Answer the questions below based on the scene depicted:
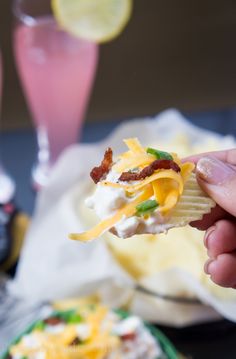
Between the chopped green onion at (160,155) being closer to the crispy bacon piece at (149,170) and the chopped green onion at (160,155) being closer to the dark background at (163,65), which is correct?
the crispy bacon piece at (149,170)

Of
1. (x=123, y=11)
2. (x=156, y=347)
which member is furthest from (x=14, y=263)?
(x=123, y=11)

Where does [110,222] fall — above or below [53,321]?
above

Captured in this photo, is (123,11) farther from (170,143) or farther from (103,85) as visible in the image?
(103,85)

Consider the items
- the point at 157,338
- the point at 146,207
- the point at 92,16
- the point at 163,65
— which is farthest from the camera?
the point at 163,65

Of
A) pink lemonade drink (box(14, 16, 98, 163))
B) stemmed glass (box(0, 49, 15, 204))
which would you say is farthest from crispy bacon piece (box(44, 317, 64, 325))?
pink lemonade drink (box(14, 16, 98, 163))

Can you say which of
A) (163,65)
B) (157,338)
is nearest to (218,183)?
(157,338)

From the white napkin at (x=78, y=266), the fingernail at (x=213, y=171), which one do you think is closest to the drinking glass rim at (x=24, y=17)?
the white napkin at (x=78, y=266)

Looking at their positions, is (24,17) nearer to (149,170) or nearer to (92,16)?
A: (92,16)
